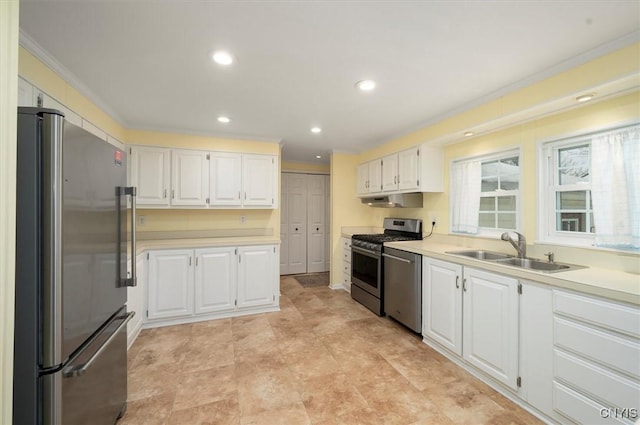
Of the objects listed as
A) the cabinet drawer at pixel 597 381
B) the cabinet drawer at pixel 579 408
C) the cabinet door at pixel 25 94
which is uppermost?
the cabinet door at pixel 25 94

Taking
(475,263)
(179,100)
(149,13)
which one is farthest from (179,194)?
(475,263)

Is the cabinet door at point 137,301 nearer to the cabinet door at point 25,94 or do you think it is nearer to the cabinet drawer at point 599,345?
the cabinet door at point 25,94

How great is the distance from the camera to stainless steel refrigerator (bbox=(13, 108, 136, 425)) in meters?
1.04

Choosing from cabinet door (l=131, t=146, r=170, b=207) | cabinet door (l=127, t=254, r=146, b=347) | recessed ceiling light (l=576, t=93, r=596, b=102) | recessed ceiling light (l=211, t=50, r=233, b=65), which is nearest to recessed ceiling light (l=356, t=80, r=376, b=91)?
recessed ceiling light (l=211, t=50, r=233, b=65)

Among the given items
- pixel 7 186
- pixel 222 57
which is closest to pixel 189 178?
pixel 222 57

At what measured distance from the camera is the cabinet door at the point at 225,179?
361 centimetres

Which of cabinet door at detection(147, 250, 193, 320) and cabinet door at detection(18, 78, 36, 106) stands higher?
cabinet door at detection(18, 78, 36, 106)

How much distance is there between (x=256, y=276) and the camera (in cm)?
353

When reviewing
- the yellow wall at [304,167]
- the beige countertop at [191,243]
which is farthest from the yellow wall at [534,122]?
the yellow wall at [304,167]

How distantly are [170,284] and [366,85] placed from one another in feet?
9.91

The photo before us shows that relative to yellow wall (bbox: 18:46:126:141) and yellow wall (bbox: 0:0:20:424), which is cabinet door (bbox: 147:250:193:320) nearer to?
yellow wall (bbox: 18:46:126:141)

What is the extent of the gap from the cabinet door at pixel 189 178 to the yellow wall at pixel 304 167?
2.11 m

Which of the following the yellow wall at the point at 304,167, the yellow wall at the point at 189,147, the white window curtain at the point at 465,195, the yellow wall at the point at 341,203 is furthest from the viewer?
the yellow wall at the point at 304,167

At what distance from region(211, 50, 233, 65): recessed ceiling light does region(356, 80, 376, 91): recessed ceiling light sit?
0.99m
